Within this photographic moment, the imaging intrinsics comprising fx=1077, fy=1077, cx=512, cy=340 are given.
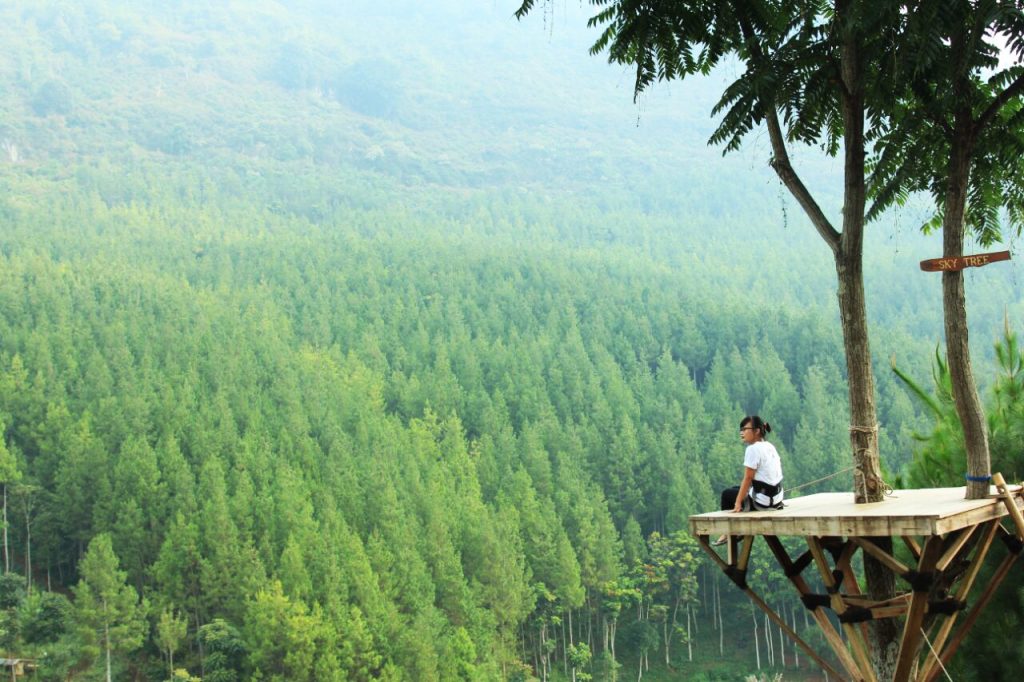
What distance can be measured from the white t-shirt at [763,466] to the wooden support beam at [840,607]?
45cm

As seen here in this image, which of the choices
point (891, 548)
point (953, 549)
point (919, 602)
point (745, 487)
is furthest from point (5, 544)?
point (953, 549)

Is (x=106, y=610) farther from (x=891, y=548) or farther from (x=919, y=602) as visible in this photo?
(x=919, y=602)

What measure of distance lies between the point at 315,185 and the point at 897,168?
14807 centimetres

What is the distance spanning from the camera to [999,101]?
21.6 feet

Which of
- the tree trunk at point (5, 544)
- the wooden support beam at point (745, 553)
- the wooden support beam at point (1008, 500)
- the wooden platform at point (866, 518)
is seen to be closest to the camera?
the wooden platform at point (866, 518)

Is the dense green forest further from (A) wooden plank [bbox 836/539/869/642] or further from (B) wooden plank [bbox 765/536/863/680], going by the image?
(B) wooden plank [bbox 765/536/863/680]

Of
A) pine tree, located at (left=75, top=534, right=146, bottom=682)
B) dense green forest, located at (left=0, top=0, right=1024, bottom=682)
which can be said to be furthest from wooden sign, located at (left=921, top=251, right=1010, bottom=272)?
pine tree, located at (left=75, top=534, right=146, bottom=682)

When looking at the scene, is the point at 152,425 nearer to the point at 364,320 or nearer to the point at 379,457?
the point at 379,457

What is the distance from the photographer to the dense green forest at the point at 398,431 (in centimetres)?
4103

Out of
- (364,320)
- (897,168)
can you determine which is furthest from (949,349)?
(364,320)

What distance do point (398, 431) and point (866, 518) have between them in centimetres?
5398

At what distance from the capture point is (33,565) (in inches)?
1879

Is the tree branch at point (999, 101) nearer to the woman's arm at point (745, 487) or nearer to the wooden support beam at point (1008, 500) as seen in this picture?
the wooden support beam at point (1008, 500)

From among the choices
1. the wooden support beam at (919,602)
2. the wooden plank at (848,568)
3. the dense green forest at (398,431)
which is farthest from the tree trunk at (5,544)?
the wooden support beam at (919,602)
